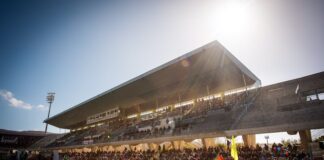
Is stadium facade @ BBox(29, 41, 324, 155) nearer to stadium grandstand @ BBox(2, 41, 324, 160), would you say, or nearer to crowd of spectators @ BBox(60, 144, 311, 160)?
stadium grandstand @ BBox(2, 41, 324, 160)

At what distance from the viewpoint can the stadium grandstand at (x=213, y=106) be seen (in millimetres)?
14062

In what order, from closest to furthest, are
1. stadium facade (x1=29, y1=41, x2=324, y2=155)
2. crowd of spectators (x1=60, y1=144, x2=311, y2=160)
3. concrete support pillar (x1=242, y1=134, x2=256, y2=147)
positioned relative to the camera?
crowd of spectators (x1=60, y1=144, x2=311, y2=160)
stadium facade (x1=29, y1=41, x2=324, y2=155)
concrete support pillar (x1=242, y1=134, x2=256, y2=147)

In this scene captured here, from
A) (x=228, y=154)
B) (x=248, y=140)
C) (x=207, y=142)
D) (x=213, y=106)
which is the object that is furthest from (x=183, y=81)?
(x=228, y=154)

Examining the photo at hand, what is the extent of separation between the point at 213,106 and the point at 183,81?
172 inches

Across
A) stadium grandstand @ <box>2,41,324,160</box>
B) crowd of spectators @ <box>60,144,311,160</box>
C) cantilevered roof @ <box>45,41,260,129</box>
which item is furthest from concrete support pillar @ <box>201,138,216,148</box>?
cantilevered roof @ <box>45,41,260,129</box>

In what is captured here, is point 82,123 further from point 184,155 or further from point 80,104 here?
point 184,155

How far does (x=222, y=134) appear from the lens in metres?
15.8

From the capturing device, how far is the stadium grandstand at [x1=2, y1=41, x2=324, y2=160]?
46.1 ft

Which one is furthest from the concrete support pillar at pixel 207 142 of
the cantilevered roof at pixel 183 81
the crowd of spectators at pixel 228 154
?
the cantilevered roof at pixel 183 81

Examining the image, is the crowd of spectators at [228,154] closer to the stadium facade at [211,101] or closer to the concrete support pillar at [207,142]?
the stadium facade at [211,101]

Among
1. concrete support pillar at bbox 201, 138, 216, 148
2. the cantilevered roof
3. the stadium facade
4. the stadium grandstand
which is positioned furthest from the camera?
concrete support pillar at bbox 201, 138, 216, 148

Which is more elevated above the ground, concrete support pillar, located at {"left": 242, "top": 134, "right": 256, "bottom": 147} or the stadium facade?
the stadium facade

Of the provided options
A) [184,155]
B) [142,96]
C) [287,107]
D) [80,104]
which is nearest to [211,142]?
[184,155]

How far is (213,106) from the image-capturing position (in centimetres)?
2211
